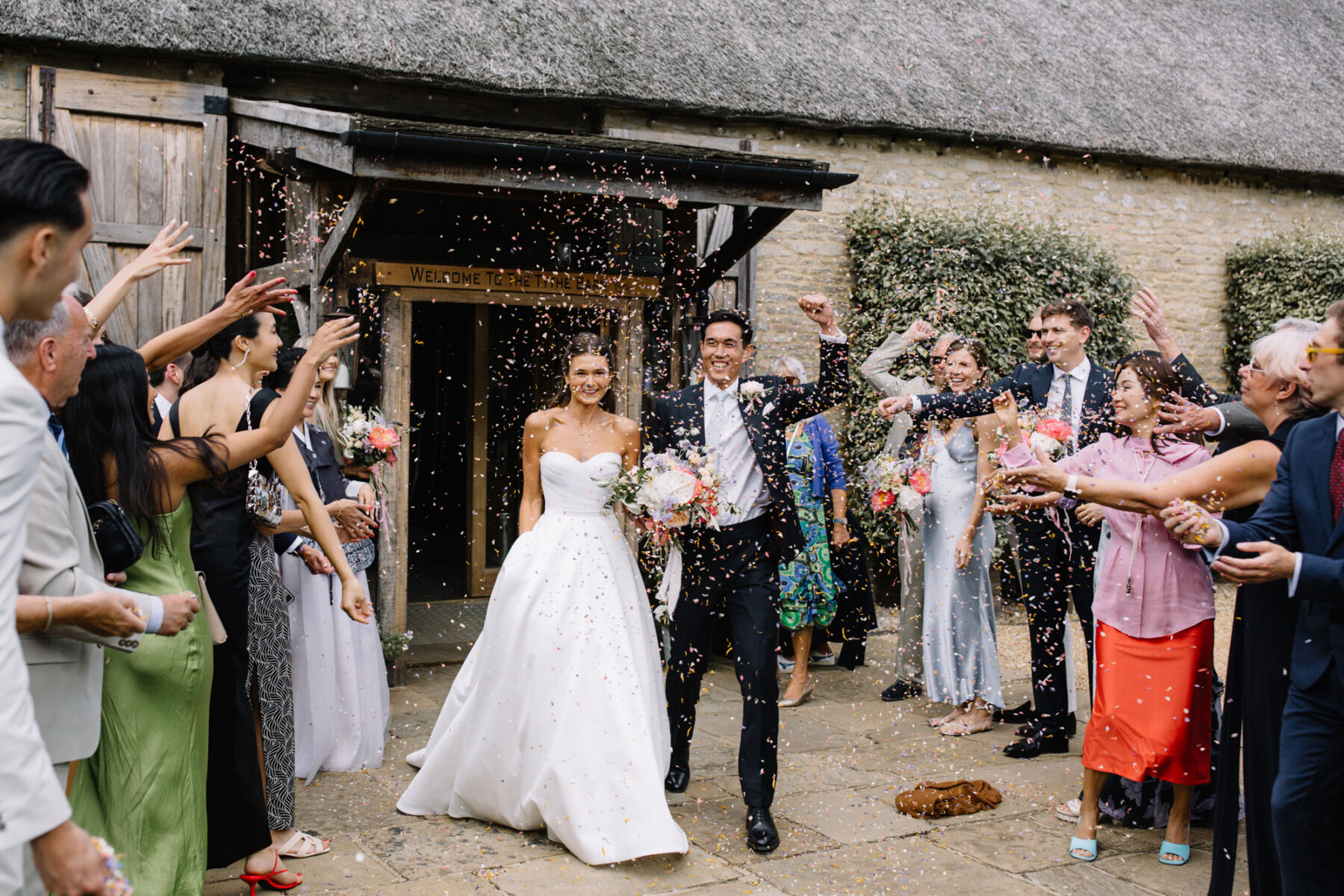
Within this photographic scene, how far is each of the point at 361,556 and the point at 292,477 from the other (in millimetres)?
2028

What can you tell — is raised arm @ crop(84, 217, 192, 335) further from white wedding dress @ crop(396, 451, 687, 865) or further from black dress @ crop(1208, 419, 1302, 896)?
black dress @ crop(1208, 419, 1302, 896)

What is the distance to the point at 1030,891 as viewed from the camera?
4105 mm

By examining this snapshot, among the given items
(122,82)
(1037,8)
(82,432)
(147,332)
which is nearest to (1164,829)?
(82,432)

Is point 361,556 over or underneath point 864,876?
over

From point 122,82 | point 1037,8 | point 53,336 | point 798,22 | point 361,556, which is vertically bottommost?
point 361,556

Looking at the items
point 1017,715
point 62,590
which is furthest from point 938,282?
point 62,590

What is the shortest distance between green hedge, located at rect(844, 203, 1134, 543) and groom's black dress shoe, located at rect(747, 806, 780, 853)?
216 inches

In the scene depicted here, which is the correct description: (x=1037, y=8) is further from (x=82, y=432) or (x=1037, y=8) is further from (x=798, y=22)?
(x=82, y=432)

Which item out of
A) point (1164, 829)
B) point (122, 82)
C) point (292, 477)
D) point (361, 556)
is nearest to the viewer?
point (292, 477)

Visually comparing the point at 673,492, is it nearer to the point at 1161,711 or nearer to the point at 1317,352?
the point at 1161,711

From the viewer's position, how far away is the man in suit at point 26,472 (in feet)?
5.63

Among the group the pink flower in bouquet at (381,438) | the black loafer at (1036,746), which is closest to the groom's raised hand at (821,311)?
the black loafer at (1036,746)

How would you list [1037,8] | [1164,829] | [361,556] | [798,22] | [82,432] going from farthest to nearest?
[1037,8] < [798,22] < [361,556] < [1164,829] < [82,432]

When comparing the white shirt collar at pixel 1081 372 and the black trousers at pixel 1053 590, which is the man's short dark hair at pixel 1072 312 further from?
the black trousers at pixel 1053 590
